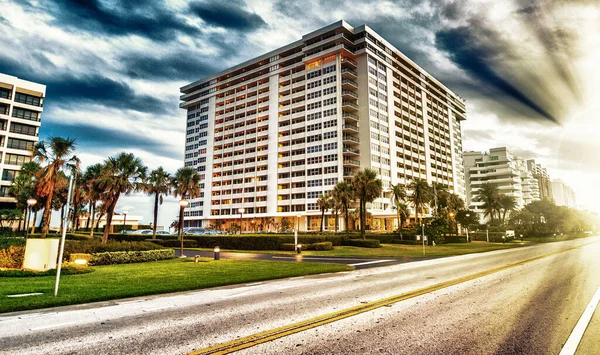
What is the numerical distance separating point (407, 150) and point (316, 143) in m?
28.5

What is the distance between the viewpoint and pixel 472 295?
9.25 m

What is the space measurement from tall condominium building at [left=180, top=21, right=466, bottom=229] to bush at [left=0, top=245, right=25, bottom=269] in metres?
63.6

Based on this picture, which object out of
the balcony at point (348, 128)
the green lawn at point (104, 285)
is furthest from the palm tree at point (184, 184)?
the balcony at point (348, 128)

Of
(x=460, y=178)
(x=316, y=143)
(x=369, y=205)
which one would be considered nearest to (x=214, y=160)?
(x=316, y=143)

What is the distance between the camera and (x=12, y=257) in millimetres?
15625

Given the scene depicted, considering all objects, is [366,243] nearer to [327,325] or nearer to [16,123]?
[327,325]

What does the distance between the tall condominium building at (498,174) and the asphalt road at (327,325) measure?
15411 cm

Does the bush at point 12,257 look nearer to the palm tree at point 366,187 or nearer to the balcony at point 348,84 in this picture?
the palm tree at point 366,187

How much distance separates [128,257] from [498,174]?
16906 centimetres

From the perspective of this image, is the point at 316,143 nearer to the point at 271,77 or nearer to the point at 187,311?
the point at 271,77

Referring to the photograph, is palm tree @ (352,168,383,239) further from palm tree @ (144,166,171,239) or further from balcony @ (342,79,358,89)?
balcony @ (342,79,358,89)

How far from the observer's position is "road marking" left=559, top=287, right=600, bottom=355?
4.87m

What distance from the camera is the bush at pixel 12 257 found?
15197 millimetres

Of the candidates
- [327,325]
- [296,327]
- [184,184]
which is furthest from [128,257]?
[184,184]
